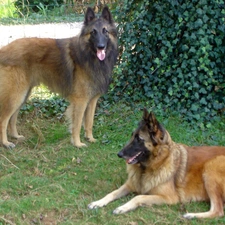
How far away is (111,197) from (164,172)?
2.09 feet

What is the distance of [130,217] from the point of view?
4.43m

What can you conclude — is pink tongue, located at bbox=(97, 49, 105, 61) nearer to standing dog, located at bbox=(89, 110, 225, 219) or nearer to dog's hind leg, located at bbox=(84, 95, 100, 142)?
dog's hind leg, located at bbox=(84, 95, 100, 142)

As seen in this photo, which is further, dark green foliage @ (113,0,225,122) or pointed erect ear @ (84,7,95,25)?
dark green foliage @ (113,0,225,122)

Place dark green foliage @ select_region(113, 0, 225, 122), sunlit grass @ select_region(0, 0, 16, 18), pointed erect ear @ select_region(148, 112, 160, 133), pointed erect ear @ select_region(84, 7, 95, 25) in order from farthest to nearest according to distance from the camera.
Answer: sunlit grass @ select_region(0, 0, 16, 18) < dark green foliage @ select_region(113, 0, 225, 122) < pointed erect ear @ select_region(84, 7, 95, 25) < pointed erect ear @ select_region(148, 112, 160, 133)

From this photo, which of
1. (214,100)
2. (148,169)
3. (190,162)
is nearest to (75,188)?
(148,169)

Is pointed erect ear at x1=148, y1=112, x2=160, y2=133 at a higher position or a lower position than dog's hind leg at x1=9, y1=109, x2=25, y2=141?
higher

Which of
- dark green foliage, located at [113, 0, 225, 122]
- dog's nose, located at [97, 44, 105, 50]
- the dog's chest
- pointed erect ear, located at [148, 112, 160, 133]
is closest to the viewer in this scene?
pointed erect ear, located at [148, 112, 160, 133]

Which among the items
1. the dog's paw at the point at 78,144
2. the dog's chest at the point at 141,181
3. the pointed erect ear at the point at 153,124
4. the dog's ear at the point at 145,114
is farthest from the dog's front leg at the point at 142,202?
the dog's paw at the point at 78,144

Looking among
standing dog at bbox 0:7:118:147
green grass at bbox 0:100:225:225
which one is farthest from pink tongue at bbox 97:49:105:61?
green grass at bbox 0:100:225:225

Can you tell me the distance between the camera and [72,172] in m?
5.56

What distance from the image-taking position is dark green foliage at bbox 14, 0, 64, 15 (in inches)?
561

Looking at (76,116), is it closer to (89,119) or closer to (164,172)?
(89,119)

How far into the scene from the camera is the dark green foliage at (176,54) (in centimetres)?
689

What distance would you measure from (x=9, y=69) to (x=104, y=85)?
138cm
